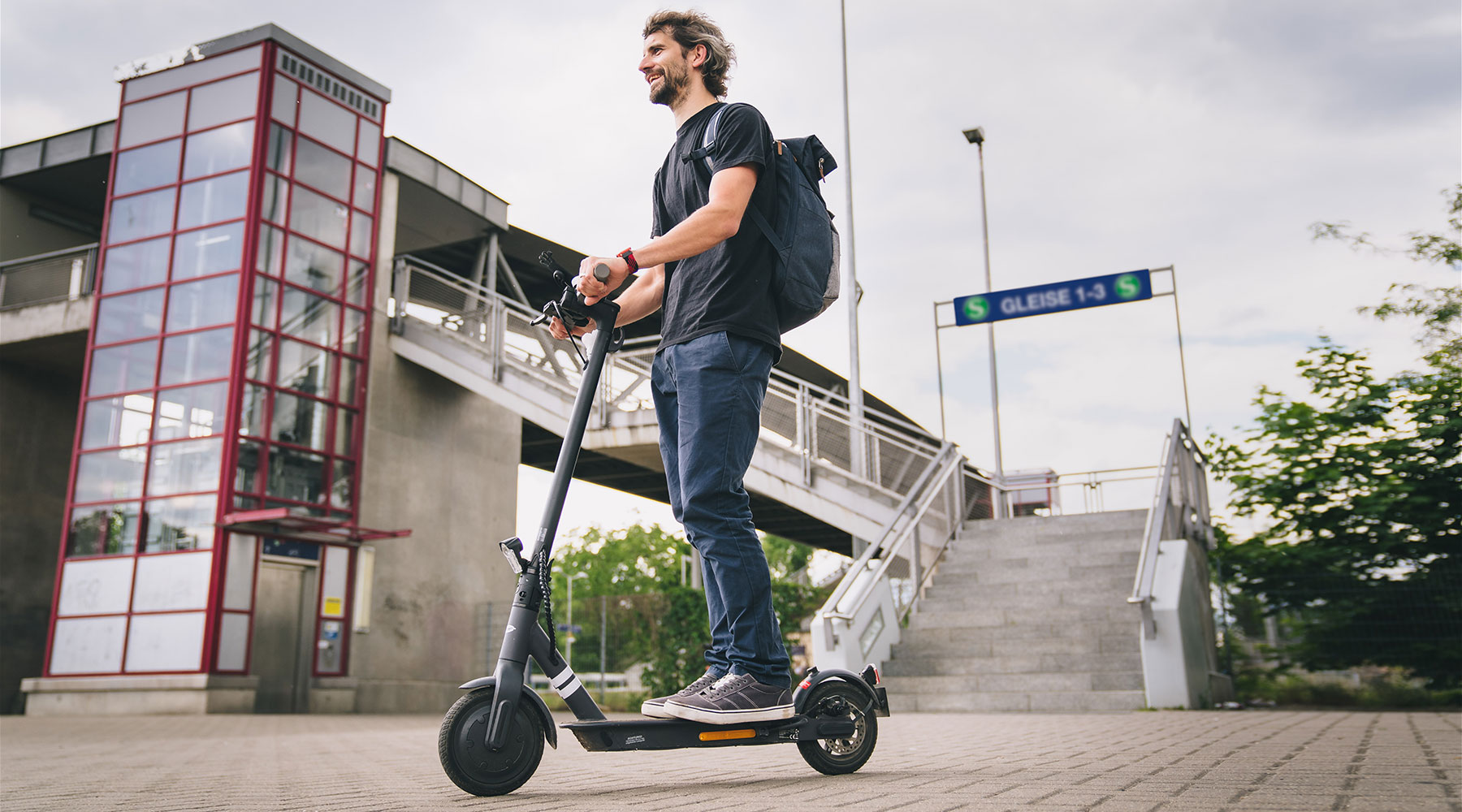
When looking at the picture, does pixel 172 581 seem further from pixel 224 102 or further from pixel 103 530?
pixel 224 102

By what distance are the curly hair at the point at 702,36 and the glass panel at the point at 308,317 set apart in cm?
1467

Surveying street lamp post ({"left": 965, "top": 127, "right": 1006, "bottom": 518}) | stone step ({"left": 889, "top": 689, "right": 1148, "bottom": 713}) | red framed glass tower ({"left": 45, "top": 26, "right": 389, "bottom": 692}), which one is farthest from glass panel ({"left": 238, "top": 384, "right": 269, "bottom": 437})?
street lamp post ({"left": 965, "top": 127, "right": 1006, "bottom": 518})

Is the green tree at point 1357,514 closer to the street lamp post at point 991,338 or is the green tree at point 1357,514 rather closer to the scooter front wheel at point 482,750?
the street lamp post at point 991,338

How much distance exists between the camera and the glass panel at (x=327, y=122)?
17219 millimetres

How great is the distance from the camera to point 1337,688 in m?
12.2

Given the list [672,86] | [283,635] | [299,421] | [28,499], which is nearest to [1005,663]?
[672,86]

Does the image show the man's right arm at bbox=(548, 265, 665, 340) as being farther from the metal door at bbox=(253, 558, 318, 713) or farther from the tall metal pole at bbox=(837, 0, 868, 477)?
the metal door at bbox=(253, 558, 318, 713)

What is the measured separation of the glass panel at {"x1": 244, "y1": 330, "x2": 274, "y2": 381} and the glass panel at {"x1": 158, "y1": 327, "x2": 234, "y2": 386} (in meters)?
0.27

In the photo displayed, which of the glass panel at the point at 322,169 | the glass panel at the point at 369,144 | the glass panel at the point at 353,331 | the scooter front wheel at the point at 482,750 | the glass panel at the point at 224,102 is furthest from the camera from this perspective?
the glass panel at the point at 369,144

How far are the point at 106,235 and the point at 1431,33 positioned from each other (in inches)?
768

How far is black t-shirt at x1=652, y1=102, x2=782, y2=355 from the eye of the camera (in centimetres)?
310

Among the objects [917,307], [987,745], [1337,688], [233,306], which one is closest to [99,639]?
[233,306]

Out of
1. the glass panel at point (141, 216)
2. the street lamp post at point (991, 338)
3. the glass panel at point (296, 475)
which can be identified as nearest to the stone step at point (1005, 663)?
the street lamp post at point (991, 338)

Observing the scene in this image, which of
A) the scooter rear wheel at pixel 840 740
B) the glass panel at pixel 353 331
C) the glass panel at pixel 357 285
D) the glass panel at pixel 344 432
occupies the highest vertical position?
the glass panel at pixel 357 285
